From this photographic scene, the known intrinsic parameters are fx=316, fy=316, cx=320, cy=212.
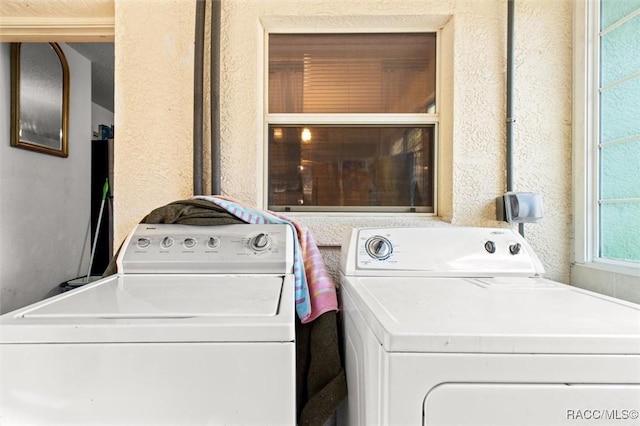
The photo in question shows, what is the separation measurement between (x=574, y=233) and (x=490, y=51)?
89 centimetres

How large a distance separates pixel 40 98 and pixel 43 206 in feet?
2.59

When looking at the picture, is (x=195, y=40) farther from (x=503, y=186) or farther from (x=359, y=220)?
(x=503, y=186)

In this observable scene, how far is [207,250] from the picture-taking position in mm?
1075

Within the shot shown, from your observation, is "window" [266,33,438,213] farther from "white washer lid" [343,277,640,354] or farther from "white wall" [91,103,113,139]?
"white wall" [91,103,113,139]

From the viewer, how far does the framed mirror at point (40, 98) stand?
6.82ft

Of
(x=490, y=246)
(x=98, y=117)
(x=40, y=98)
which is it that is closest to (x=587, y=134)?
(x=490, y=246)

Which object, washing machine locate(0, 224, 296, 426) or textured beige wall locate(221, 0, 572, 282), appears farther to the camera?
textured beige wall locate(221, 0, 572, 282)

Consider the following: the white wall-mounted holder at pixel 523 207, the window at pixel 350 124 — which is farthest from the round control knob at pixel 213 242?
the white wall-mounted holder at pixel 523 207

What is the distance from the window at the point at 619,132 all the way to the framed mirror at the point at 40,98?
324cm

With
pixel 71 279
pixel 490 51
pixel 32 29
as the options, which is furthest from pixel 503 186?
pixel 71 279

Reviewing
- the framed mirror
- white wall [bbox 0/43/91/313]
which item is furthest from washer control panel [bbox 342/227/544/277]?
the framed mirror

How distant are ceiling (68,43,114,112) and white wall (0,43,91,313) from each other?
89 mm

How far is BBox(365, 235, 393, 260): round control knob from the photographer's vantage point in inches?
43.6

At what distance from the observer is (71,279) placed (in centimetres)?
266
